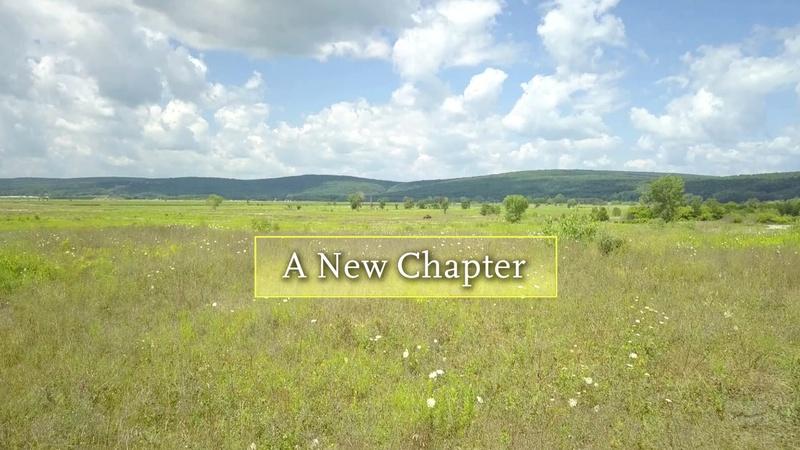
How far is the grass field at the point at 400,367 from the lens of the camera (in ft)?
14.9

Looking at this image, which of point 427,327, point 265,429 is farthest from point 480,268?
point 265,429

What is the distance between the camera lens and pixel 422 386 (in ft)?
18.0

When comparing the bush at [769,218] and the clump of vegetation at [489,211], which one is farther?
the clump of vegetation at [489,211]

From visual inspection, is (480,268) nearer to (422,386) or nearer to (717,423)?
(422,386)

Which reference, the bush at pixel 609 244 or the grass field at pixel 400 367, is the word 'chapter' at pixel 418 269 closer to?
the grass field at pixel 400 367

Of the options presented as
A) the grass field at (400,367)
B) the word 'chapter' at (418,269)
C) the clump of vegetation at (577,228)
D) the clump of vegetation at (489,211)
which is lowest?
the clump of vegetation at (489,211)

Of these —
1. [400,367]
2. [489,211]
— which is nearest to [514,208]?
[489,211]

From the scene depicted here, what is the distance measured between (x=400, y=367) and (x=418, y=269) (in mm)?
5757

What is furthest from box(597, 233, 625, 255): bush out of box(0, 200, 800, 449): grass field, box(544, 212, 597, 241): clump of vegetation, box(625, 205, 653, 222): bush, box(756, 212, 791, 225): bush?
box(756, 212, 791, 225): bush

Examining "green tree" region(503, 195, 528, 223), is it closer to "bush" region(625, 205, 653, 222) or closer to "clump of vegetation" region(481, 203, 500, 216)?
"bush" region(625, 205, 653, 222)

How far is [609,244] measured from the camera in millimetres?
14664

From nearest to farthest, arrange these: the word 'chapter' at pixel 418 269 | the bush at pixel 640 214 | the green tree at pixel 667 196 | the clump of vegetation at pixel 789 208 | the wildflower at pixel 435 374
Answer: the wildflower at pixel 435 374 → the word 'chapter' at pixel 418 269 → the green tree at pixel 667 196 → the bush at pixel 640 214 → the clump of vegetation at pixel 789 208

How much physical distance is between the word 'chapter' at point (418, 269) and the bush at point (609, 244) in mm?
3851

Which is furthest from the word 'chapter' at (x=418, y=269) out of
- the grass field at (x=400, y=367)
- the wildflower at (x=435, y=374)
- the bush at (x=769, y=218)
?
the bush at (x=769, y=218)
